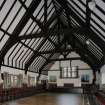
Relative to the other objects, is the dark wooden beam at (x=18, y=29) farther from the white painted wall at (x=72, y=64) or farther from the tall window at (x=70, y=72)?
the tall window at (x=70, y=72)

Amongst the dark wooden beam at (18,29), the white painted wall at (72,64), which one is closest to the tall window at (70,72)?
the white painted wall at (72,64)

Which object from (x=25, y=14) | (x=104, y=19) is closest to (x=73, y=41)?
(x=25, y=14)

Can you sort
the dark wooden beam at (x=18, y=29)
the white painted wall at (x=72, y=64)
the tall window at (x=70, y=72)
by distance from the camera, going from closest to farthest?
the dark wooden beam at (x=18, y=29)
the white painted wall at (x=72, y=64)
the tall window at (x=70, y=72)

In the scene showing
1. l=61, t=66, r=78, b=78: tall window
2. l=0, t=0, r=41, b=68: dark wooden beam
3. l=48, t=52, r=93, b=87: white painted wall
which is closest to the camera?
l=0, t=0, r=41, b=68: dark wooden beam

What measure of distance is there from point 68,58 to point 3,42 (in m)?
10.5

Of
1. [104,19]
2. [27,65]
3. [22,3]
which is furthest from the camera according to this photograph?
[27,65]

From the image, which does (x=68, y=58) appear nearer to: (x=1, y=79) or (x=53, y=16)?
(x=53, y=16)

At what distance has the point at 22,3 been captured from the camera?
988 centimetres

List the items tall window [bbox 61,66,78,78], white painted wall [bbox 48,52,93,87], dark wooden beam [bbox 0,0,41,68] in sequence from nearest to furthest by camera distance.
A: dark wooden beam [bbox 0,0,41,68] → white painted wall [bbox 48,52,93,87] → tall window [bbox 61,66,78,78]

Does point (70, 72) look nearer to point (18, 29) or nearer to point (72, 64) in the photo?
point (72, 64)

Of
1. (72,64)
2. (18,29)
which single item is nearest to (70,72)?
(72,64)

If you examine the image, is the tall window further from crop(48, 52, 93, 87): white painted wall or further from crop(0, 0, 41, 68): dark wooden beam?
crop(0, 0, 41, 68): dark wooden beam

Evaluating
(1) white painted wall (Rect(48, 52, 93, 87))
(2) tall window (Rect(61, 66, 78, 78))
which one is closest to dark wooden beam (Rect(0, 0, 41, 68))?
(1) white painted wall (Rect(48, 52, 93, 87))

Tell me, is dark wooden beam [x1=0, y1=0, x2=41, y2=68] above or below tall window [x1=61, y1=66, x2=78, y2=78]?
above
